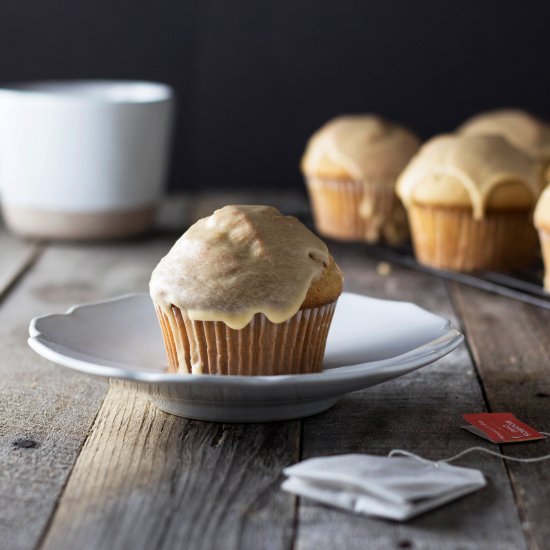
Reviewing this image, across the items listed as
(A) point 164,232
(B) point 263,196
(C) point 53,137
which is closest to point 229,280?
(C) point 53,137

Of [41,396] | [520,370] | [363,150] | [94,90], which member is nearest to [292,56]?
[94,90]

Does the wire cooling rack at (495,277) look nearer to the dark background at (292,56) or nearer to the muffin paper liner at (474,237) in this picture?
the muffin paper liner at (474,237)

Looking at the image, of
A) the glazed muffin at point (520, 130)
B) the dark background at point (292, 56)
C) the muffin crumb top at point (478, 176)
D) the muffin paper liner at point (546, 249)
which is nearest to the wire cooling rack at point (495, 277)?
the muffin paper liner at point (546, 249)

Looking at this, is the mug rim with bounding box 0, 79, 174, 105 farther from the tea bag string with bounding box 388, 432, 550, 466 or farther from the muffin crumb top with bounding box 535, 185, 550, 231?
the tea bag string with bounding box 388, 432, 550, 466

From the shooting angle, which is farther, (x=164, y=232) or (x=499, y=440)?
(x=164, y=232)

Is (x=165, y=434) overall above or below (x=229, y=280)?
below

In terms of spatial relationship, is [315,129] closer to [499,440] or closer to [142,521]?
[499,440]

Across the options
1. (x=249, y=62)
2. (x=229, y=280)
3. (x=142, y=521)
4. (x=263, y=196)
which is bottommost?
(x=263, y=196)

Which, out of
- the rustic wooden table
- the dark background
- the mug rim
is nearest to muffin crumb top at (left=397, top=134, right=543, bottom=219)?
the rustic wooden table

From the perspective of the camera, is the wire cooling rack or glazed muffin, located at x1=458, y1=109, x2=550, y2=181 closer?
the wire cooling rack
